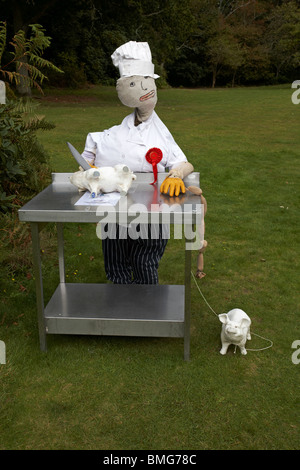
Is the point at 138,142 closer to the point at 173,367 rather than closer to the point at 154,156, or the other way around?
the point at 154,156

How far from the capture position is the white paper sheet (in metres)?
2.76

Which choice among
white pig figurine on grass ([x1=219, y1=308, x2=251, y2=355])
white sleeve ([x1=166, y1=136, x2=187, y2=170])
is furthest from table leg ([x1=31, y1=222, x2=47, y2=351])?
white pig figurine on grass ([x1=219, y1=308, x2=251, y2=355])

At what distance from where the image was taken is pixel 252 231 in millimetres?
5512

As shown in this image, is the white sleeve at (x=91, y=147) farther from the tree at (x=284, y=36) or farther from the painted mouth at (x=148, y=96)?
the tree at (x=284, y=36)

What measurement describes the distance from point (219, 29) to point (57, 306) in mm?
28197

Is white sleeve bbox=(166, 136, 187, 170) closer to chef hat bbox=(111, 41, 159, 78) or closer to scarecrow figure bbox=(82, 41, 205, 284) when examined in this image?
scarecrow figure bbox=(82, 41, 205, 284)

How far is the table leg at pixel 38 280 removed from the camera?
2.88m

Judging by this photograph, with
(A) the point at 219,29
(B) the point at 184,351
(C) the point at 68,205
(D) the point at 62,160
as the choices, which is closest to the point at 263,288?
(B) the point at 184,351

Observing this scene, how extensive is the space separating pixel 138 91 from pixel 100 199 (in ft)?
2.75

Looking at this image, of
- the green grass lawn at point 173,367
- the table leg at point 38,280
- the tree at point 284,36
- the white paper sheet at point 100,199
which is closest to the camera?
the green grass lawn at point 173,367

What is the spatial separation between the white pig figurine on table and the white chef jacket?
320 millimetres

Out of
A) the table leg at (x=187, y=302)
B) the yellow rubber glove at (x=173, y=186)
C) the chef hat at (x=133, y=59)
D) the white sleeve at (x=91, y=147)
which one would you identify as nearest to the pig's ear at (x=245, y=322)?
the table leg at (x=187, y=302)

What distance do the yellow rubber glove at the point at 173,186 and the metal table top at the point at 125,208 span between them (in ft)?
0.11

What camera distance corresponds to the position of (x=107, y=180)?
292 centimetres
